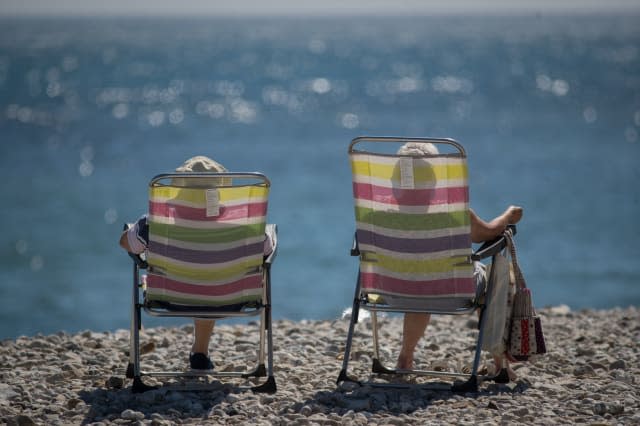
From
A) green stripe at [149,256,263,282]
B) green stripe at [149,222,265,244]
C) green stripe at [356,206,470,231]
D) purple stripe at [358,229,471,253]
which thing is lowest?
green stripe at [149,256,263,282]

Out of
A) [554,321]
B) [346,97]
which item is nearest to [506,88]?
[346,97]

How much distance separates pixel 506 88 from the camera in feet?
146

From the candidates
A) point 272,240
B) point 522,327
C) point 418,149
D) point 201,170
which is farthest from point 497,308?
point 201,170

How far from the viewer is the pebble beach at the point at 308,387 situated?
5.13 m

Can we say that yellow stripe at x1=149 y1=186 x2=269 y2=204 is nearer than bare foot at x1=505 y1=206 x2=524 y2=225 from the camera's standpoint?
Yes

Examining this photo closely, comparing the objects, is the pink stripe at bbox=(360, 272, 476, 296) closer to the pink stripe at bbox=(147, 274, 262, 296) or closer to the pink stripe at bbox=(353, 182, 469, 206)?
the pink stripe at bbox=(353, 182, 469, 206)

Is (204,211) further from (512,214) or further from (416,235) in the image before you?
(512,214)

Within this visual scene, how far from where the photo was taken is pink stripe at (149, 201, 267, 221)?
17.9 ft

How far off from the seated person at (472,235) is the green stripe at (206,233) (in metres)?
0.80

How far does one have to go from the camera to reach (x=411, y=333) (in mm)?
5793

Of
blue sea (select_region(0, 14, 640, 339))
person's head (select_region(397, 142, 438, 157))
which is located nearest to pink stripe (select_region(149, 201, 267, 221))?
person's head (select_region(397, 142, 438, 157))

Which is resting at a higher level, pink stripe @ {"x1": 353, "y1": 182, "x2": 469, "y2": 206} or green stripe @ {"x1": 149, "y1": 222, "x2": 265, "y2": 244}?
pink stripe @ {"x1": 353, "y1": 182, "x2": 469, "y2": 206}

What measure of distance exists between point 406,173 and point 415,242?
1.07ft

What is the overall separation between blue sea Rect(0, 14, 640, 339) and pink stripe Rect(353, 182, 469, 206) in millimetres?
6688
